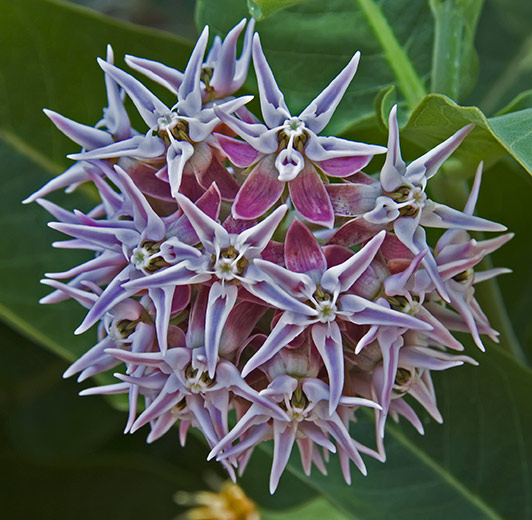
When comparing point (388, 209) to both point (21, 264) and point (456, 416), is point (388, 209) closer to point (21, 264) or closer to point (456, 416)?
point (456, 416)

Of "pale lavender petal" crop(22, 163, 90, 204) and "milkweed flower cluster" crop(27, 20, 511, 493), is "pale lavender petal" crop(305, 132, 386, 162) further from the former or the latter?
"pale lavender petal" crop(22, 163, 90, 204)

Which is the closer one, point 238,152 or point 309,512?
point 238,152

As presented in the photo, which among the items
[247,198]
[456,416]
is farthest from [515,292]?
[247,198]

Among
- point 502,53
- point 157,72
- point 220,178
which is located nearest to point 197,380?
point 220,178

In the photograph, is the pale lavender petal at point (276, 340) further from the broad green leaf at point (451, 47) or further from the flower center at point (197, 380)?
the broad green leaf at point (451, 47)

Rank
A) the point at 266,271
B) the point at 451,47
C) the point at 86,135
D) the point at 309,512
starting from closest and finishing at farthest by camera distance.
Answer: the point at 266,271
the point at 86,135
the point at 451,47
the point at 309,512

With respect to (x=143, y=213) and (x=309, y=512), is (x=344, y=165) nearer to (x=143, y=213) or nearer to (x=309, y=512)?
(x=143, y=213)
